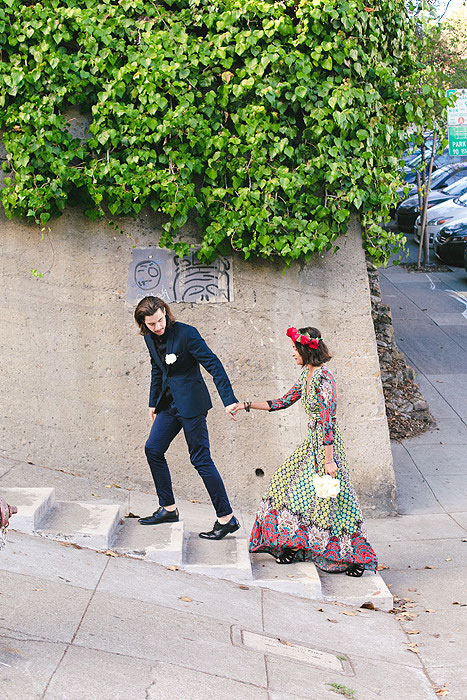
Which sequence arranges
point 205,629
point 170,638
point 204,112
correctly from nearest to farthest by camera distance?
point 170,638 < point 205,629 < point 204,112

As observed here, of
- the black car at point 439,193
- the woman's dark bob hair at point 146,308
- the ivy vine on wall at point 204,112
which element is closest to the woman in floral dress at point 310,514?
the woman's dark bob hair at point 146,308

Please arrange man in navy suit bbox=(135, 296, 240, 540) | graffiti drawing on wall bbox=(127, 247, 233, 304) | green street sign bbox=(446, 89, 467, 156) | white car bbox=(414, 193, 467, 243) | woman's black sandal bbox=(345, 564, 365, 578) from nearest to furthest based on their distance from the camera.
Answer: man in navy suit bbox=(135, 296, 240, 540) → woman's black sandal bbox=(345, 564, 365, 578) → graffiti drawing on wall bbox=(127, 247, 233, 304) → green street sign bbox=(446, 89, 467, 156) → white car bbox=(414, 193, 467, 243)

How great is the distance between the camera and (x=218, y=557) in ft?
19.1

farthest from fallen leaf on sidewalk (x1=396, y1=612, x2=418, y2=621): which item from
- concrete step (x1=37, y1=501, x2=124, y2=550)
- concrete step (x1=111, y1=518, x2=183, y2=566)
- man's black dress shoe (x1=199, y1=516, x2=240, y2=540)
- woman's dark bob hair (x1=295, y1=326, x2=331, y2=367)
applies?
concrete step (x1=37, y1=501, x2=124, y2=550)

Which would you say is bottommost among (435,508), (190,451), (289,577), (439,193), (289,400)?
(435,508)

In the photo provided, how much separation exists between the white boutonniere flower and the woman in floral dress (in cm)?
10

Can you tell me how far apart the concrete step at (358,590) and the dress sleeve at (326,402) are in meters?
1.02

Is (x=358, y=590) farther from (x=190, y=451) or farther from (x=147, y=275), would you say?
(x=147, y=275)

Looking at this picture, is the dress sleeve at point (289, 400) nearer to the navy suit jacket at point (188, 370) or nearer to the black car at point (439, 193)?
the navy suit jacket at point (188, 370)

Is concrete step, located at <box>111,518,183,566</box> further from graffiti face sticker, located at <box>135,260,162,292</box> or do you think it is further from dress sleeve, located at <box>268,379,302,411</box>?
graffiti face sticker, located at <box>135,260,162,292</box>

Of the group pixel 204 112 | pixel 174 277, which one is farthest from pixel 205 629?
pixel 204 112

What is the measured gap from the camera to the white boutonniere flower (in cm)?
573

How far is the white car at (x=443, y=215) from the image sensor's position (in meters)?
19.6

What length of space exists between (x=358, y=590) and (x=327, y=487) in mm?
754
